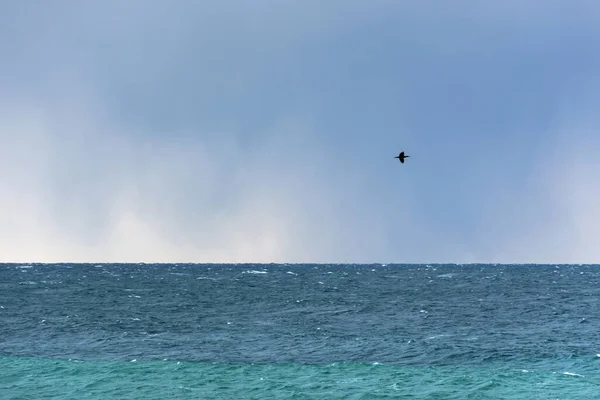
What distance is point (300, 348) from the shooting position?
62.0m

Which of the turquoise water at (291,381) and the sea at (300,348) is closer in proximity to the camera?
the turquoise water at (291,381)

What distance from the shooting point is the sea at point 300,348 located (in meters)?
48.7

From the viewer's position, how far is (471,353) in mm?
59562

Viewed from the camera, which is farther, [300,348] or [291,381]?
[300,348]

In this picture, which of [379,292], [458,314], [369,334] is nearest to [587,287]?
[379,292]

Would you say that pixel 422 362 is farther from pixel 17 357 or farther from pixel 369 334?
pixel 17 357

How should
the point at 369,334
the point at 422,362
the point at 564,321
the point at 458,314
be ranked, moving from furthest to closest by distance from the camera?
1. the point at 458,314
2. the point at 564,321
3. the point at 369,334
4. the point at 422,362

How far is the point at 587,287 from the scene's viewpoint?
140375 millimetres

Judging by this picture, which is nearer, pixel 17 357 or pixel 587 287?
pixel 17 357

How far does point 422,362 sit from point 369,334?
1420 centimetres

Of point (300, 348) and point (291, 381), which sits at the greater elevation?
point (300, 348)

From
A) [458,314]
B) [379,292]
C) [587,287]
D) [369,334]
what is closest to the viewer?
[369,334]

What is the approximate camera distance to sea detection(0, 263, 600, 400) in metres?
48.7

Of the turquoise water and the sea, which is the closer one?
the turquoise water
